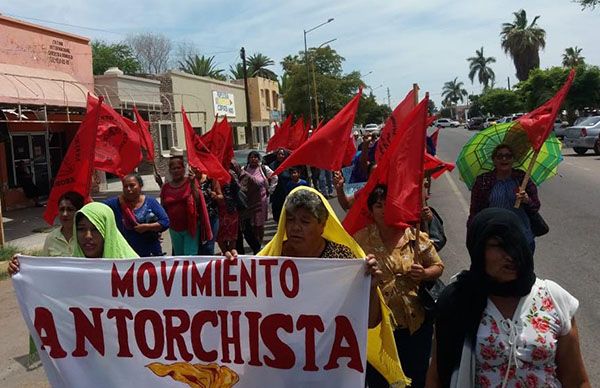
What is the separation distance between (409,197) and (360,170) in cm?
487

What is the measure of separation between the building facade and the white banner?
10.7 m

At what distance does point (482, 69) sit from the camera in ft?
396

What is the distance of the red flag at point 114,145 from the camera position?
6.05 meters

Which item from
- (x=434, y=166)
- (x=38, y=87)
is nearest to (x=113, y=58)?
(x=38, y=87)

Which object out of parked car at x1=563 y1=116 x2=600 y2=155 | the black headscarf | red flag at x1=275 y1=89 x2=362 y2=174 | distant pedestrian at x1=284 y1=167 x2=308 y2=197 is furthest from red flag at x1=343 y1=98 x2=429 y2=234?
parked car at x1=563 y1=116 x2=600 y2=155

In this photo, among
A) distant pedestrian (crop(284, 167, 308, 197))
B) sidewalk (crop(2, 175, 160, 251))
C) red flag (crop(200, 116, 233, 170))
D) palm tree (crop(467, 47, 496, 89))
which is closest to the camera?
red flag (crop(200, 116, 233, 170))

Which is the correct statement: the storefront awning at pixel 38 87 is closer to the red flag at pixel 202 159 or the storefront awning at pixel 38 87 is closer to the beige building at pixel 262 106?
the red flag at pixel 202 159

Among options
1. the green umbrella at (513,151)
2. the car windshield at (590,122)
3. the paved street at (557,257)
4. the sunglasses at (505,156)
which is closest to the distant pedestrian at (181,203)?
the paved street at (557,257)

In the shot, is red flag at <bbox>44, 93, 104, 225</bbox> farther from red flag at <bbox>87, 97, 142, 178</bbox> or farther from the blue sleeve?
red flag at <bbox>87, 97, 142, 178</bbox>

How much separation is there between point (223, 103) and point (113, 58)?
884 inches

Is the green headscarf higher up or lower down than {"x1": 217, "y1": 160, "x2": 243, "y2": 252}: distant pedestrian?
higher up

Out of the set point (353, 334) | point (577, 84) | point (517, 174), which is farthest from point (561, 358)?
point (577, 84)

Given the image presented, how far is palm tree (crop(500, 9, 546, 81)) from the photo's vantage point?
69375 millimetres

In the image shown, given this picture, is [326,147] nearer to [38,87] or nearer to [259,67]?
[38,87]
